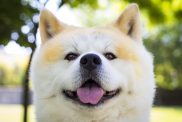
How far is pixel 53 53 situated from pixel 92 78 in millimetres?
350

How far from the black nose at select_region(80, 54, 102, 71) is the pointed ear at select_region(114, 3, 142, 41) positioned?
512mm

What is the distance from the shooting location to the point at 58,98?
336cm

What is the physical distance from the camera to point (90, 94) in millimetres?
3260

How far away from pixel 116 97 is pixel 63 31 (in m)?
0.65

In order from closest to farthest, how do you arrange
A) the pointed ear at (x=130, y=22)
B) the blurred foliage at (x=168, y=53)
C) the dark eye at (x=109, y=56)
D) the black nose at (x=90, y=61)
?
the black nose at (x=90, y=61) < the dark eye at (x=109, y=56) < the pointed ear at (x=130, y=22) < the blurred foliage at (x=168, y=53)

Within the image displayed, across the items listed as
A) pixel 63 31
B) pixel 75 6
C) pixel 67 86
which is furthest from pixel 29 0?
pixel 67 86

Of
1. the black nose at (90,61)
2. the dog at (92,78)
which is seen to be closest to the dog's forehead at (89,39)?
the dog at (92,78)

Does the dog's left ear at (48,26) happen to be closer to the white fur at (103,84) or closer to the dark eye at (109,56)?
the white fur at (103,84)

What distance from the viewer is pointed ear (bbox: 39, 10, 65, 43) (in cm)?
365

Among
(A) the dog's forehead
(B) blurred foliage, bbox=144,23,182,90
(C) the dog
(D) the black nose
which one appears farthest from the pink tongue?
(B) blurred foliage, bbox=144,23,182,90

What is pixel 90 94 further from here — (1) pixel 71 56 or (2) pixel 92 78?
(1) pixel 71 56

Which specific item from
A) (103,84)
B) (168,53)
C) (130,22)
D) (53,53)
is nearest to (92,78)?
(103,84)

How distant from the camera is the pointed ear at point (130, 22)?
3.64m

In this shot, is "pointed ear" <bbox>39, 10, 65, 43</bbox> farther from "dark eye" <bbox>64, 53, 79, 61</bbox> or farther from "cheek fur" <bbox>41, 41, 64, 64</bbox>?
"dark eye" <bbox>64, 53, 79, 61</bbox>
